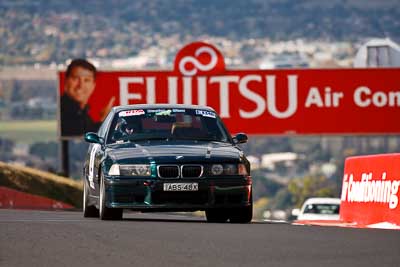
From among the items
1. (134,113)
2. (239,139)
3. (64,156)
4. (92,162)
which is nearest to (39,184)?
(92,162)

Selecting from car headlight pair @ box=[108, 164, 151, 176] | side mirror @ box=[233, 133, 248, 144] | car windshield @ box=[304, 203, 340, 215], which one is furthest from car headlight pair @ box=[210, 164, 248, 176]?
car windshield @ box=[304, 203, 340, 215]

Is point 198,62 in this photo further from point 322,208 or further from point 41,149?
point 41,149

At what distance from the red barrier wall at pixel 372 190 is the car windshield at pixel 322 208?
1864cm

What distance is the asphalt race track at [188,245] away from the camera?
11875mm

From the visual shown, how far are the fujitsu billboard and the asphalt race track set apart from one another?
3155cm

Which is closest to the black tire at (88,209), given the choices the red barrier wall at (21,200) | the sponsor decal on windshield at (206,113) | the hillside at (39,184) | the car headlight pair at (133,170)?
the sponsor decal on windshield at (206,113)

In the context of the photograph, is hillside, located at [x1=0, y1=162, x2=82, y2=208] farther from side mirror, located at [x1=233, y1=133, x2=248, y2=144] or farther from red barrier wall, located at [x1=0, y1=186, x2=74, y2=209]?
side mirror, located at [x1=233, y1=133, x2=248, y2=144]

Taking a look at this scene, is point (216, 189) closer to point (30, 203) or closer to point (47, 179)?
point (30, 203)

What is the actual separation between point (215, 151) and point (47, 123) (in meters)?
179

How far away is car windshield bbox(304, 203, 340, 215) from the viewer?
4181cm

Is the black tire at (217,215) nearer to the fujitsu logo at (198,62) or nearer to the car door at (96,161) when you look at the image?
the car door at (96,161)

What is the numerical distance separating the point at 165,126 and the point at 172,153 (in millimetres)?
1109

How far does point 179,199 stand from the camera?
16.7 metres

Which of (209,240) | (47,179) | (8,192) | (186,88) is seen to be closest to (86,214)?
(209,240)
